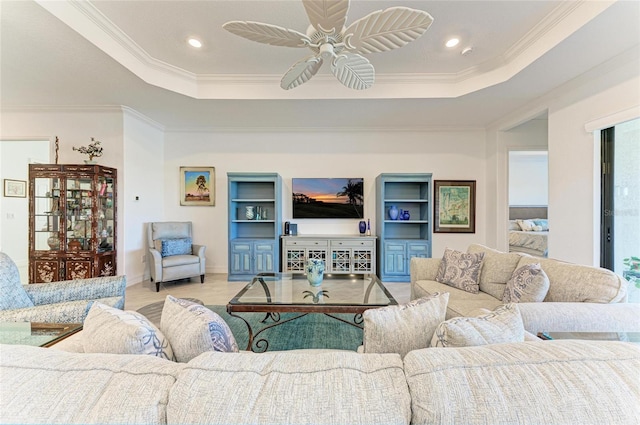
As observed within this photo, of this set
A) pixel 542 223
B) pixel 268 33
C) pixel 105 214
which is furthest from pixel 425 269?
pixel 542 223

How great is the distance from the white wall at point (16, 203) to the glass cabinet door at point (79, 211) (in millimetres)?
2473

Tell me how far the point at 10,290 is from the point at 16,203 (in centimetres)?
532

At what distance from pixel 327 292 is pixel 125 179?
380 centimetres

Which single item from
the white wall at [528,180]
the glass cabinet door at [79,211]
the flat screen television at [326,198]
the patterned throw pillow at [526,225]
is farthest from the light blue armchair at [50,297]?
the white wall at [528,180]

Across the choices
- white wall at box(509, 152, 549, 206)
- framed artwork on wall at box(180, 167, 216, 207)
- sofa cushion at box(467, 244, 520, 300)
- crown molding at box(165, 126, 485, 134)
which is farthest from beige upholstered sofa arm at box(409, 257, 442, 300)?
white wall at box(509, 152, 549, 206)

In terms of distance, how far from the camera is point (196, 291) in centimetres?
386

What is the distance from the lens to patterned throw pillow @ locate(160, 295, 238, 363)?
3.04 feet

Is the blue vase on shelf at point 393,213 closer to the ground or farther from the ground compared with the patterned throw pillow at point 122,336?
farther from the ground

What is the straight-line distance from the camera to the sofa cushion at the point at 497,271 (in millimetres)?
2332

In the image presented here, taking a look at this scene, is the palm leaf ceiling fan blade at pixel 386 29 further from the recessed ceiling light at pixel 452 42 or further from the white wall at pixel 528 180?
the white wall at pixel 528 180

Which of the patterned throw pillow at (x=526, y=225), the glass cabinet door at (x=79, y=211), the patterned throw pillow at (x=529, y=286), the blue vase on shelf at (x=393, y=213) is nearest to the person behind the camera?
the patterned throw pillow at (x=529, y=286)

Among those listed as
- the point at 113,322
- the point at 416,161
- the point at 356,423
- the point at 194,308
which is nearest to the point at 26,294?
the point at 113,322

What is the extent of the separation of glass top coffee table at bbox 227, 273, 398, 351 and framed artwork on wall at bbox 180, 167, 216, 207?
8.63 feet

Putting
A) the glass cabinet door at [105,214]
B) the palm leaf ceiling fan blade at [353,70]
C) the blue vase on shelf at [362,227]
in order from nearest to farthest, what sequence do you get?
the palm leaf ceiling fan blade at [353,70] < the glass cabinet door at [105,214] < the blue vase on shelf at [362,227]
